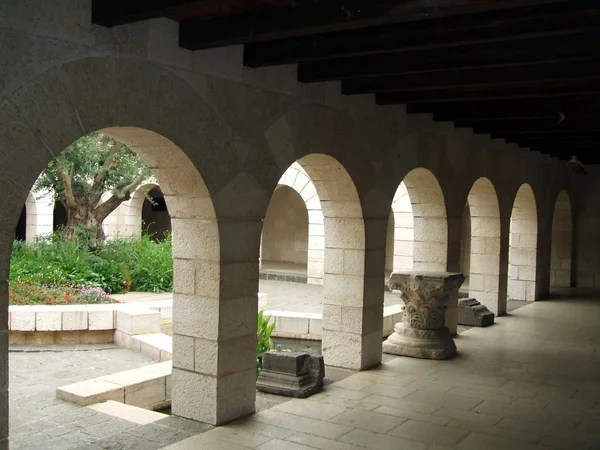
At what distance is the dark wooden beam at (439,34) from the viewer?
326cm

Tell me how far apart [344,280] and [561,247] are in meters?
8.13

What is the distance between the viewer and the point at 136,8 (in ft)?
10.5

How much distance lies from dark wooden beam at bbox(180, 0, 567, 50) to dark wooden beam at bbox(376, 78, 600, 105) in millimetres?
2023

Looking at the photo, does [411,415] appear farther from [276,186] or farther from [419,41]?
[419,41]

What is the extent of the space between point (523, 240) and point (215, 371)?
7603 mm

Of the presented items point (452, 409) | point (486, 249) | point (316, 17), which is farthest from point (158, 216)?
point (316, 17)

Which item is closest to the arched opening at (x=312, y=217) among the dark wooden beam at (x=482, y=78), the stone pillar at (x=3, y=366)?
the dark wooden beam at (x=482, y=78)

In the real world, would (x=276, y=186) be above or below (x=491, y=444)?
above

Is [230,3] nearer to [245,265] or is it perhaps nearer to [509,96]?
[245,265]

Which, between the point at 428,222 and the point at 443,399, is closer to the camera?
the point at 443,399

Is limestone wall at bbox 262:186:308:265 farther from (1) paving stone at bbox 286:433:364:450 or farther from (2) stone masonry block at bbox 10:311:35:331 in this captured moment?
(1) paving stone at bbox 286:433:364:450

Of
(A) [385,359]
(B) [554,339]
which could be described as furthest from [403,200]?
(A) [385,359]

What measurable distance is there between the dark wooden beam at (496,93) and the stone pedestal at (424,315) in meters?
1.75

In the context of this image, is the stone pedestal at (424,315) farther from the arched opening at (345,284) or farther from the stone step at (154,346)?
the stone step at (154,346)
